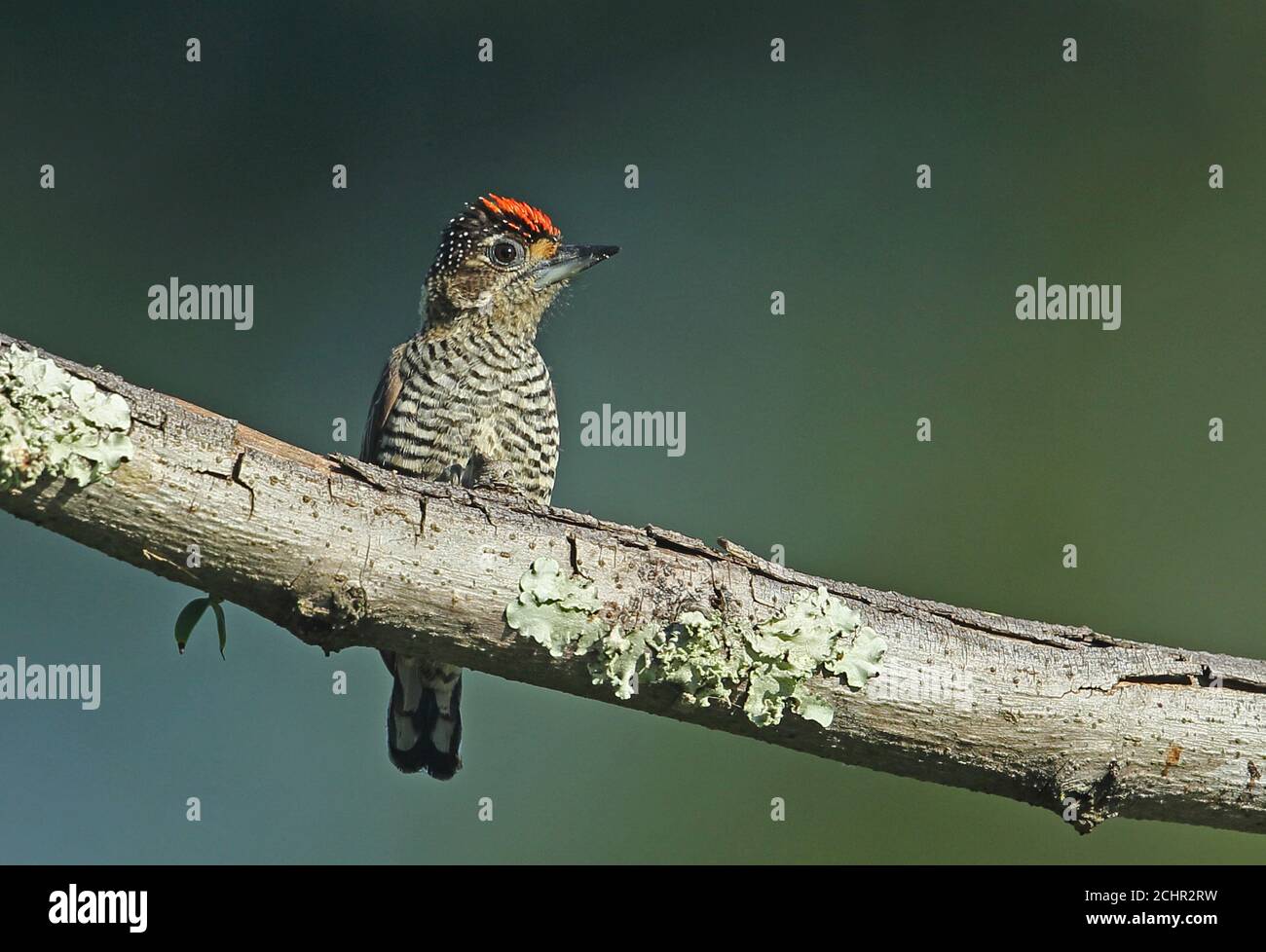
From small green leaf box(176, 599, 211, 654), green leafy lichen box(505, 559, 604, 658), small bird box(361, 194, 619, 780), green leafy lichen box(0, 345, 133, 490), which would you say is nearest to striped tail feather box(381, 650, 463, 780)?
small bird box(361, 194, 619, 780)

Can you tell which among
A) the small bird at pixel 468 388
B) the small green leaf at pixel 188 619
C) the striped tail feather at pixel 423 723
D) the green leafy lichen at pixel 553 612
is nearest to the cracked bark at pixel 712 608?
the green leafy lichen at pixel 553 612

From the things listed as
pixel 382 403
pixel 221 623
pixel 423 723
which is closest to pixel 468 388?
pixel 382 403

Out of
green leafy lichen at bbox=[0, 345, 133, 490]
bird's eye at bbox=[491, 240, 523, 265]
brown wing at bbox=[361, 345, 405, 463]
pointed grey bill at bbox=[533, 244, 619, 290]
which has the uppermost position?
bird's eye at bbox=[491, 240, 523, 265]

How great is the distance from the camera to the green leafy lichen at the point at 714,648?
2.38m

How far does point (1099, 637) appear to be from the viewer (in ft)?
8.49

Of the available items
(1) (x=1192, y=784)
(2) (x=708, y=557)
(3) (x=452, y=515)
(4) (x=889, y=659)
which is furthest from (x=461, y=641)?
(1) (x=1192, y=784)

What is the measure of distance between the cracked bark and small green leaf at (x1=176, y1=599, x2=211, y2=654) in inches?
6.7

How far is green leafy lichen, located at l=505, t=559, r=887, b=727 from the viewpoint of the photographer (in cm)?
238

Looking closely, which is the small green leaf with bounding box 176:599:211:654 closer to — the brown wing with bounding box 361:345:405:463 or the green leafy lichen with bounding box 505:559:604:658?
the green leafy lichen with bounding box 505:559:604:658

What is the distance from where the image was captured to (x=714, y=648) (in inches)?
95.4

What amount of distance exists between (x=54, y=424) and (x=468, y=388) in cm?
240

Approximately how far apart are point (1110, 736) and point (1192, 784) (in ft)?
0.64

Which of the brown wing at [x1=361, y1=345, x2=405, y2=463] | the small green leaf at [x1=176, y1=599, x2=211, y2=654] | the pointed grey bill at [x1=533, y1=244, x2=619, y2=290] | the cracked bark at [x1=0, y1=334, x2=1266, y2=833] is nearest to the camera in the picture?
the cracked bark at [x1=0, y1=334, x2=1266, y2=833]
